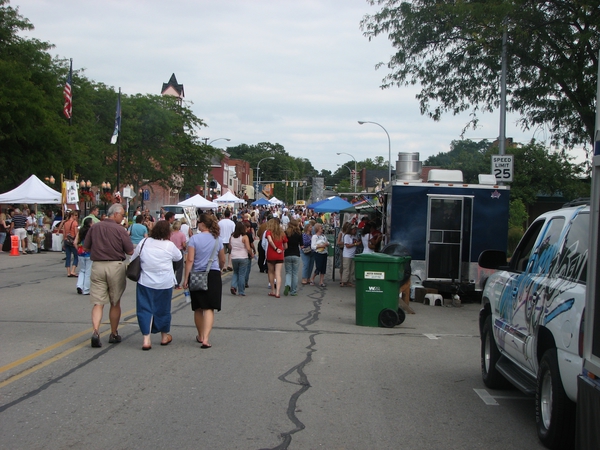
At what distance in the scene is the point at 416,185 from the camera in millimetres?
14617

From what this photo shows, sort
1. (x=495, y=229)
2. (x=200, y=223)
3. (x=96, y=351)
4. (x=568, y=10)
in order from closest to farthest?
(x=96, y=351)
(x=200, y=223)
(x=495, y=229)
(x=568, y=10)

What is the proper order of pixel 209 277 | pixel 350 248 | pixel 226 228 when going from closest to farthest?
pixel 209 277 < pixel 226 228 < pixel 350 248

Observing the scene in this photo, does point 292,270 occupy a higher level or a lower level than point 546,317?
lower

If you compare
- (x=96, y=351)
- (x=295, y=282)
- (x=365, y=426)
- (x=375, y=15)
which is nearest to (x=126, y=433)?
(x=365, y=426)

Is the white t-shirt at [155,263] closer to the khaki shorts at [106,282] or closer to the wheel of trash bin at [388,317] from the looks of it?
the khaki shorts at [106,282]

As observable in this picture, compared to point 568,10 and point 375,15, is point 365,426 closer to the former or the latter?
point 568,10

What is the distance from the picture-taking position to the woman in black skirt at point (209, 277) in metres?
8.74

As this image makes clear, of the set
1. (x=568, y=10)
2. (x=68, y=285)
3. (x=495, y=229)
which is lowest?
(x=68, y=285)

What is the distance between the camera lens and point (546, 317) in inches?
198

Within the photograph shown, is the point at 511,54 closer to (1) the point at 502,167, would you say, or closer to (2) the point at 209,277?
(1) the point at 502,167

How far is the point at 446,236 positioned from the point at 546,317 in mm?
9963

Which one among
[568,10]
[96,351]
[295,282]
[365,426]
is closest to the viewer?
[365,426]

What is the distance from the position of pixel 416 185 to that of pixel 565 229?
30.6 feet

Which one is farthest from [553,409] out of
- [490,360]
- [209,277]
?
[209,277]
